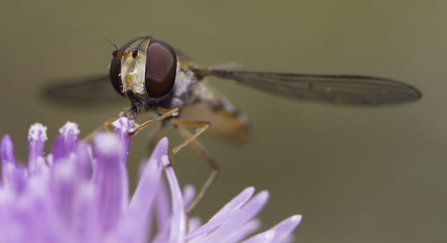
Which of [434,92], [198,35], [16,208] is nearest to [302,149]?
[434,92]

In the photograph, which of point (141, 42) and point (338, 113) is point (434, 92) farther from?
point (141, 42)

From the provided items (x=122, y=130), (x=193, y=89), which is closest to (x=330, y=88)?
(x=193, y=89)

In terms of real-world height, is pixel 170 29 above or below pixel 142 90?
above

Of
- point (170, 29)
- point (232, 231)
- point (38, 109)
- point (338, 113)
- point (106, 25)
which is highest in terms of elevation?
point (106, 25)

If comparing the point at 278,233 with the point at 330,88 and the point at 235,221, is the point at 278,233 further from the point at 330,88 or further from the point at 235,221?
the point at 330,88

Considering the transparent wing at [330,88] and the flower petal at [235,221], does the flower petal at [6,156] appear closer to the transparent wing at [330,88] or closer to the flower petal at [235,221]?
the flower petal at [235,221]

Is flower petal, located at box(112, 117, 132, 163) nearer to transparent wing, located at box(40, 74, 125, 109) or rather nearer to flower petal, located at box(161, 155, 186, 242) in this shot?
flower petal, located at box(161, 155, 186, 242)

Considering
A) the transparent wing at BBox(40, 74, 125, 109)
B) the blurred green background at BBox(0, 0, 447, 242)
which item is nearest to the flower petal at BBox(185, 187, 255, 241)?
the transparent wing at BBox(40, 74, 125, 109)
